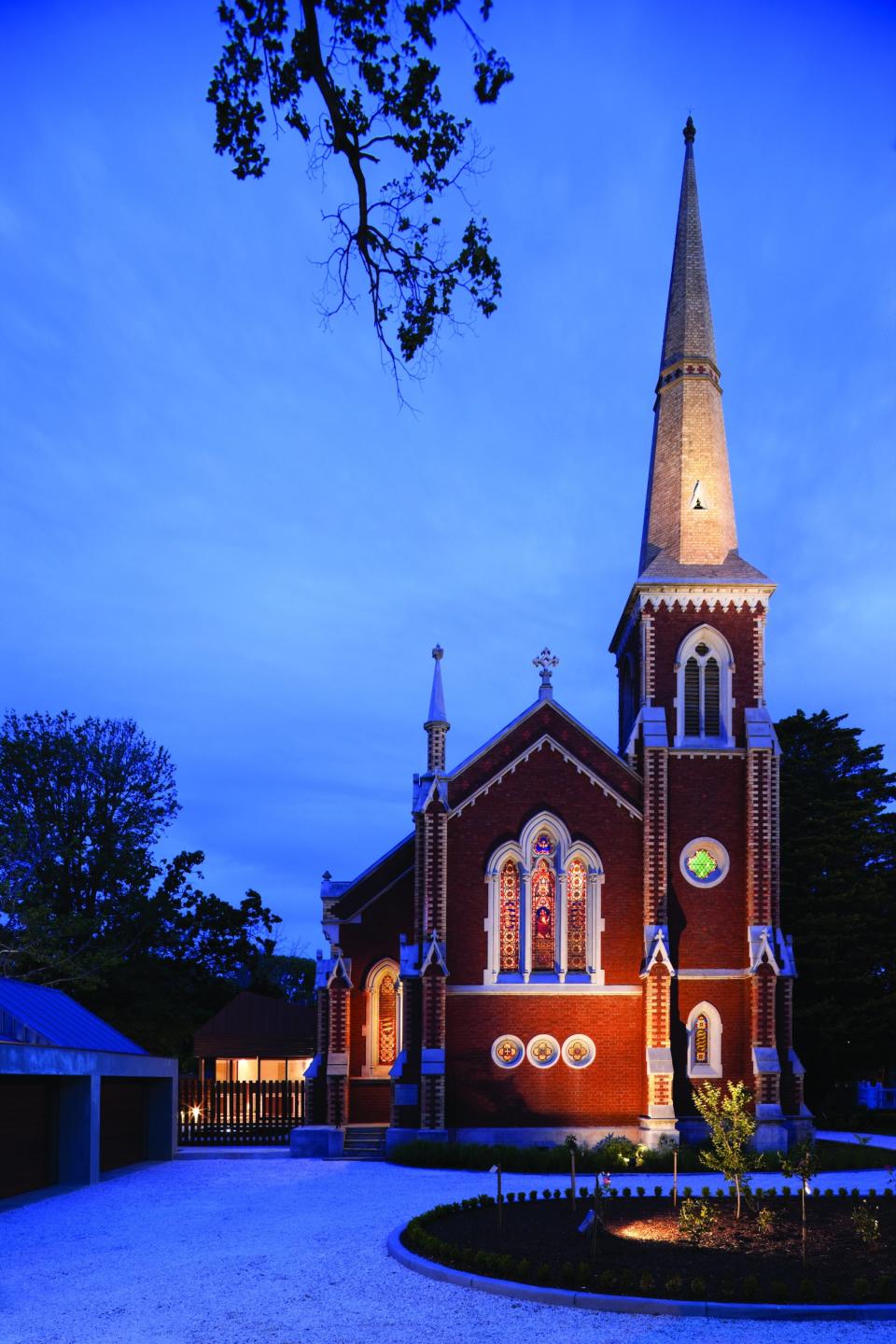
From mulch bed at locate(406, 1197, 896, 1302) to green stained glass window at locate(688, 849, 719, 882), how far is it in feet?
46.1

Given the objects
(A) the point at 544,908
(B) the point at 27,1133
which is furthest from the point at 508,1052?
(B) the point at 27,1133

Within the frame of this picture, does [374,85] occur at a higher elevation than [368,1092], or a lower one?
higher

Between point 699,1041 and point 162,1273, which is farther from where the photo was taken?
point 699,1041

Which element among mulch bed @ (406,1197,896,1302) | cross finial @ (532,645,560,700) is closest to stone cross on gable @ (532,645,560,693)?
cross finial @ (532,645,560,700)

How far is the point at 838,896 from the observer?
142 ft

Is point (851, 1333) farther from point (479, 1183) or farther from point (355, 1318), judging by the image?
point (479, 1183)

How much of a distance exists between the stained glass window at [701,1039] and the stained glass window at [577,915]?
3270mm

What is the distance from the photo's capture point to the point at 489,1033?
1244 inches

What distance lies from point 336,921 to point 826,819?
20.5 metres

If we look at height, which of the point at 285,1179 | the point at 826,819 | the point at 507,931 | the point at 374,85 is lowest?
the point at 285,1179

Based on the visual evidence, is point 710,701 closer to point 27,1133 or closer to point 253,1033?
point 27,1133

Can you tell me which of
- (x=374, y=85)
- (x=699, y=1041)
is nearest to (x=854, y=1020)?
(x=699, y=1041)

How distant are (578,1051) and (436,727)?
365 inches

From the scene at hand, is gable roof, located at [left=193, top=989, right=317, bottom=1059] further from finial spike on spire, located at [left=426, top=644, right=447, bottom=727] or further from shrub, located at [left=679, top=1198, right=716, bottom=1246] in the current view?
shrub, located at [left=679, top=1198, right=716, bottom=1246]
